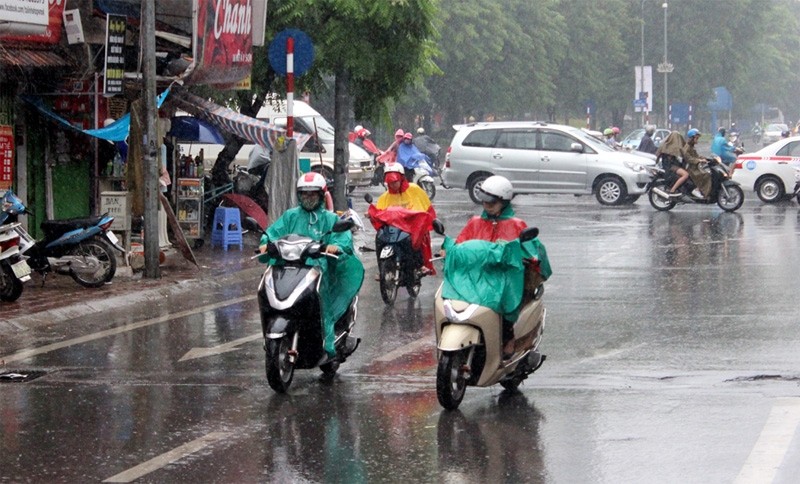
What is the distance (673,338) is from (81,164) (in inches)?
394

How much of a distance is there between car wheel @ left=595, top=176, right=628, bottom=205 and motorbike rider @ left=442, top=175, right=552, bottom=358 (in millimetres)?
21078

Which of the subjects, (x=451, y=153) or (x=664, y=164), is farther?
(x=451, y=153)

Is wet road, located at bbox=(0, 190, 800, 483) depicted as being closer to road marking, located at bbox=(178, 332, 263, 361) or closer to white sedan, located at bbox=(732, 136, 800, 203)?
road marking, located at bbox=(178, 332, 263, 361)

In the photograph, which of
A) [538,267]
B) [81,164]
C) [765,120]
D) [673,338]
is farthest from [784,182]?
[765,120]

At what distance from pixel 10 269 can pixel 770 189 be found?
19714mm

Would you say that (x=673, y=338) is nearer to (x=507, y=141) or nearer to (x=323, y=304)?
(x=323, y=304)

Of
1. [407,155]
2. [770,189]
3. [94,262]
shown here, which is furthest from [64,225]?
[770,189]

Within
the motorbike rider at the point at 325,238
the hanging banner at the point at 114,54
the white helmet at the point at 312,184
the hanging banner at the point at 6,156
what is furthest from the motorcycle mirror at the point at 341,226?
the hanging banner at the point at 6,156

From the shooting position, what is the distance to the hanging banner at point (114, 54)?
1569 cm

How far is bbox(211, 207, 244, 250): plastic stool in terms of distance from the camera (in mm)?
20094

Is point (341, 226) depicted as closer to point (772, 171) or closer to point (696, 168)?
point (696, 168)

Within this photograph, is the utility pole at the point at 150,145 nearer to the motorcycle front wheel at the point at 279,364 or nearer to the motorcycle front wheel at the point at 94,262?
the motorcycle front wheel at the point at 94,262

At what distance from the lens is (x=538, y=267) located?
344 inches

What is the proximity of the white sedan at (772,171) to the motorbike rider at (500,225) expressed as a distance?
21.3 metres
